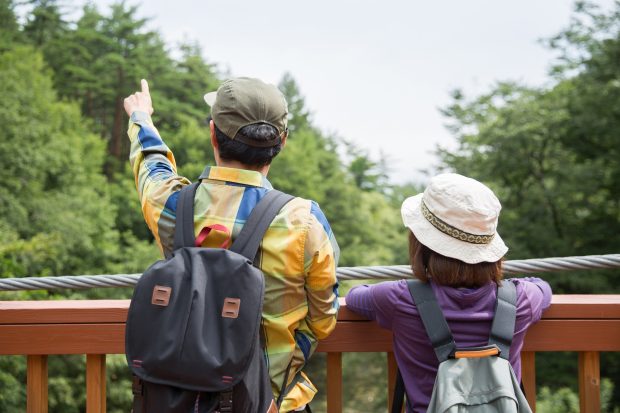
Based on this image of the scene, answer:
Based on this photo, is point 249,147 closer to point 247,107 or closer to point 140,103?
point 247,107

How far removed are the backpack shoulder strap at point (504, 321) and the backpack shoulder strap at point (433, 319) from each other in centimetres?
10

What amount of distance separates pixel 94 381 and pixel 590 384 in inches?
48.0

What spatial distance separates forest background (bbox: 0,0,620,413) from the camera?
53.0 feet

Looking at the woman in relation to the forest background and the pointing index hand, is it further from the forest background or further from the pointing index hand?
the forest background

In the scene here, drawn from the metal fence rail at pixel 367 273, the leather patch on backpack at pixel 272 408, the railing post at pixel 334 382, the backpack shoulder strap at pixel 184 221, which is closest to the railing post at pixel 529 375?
the metal fence rail at pixel 367 273

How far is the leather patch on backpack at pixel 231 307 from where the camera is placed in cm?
138

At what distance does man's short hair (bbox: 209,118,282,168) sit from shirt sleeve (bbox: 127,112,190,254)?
0.44ft

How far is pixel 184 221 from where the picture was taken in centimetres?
151

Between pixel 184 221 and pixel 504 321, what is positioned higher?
pixel 184 221

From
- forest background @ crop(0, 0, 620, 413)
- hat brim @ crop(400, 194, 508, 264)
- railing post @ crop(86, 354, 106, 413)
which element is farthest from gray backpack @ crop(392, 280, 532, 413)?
forest background @ crop(0, 0, 620, 413)

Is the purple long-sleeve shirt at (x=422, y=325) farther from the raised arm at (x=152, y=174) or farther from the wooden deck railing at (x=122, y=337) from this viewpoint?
the raised arm at (x=152, y=174)

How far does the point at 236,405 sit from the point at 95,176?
22.8m

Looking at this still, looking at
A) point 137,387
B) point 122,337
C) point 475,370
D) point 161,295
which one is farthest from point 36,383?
point 475,370

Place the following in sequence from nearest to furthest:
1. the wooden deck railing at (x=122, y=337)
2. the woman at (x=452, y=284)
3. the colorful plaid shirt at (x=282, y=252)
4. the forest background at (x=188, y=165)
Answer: the colorful plaid shirt at (x=282, y=252)
the woman at (x=452, y=284)
the wooden deck railing at (x=122, y=337)
the forest background at (x=188, y=165)
